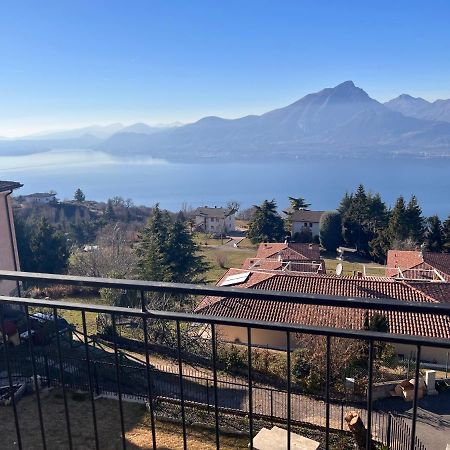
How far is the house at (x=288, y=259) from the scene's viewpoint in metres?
22.0

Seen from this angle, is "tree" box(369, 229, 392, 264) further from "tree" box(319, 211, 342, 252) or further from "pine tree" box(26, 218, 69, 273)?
"pine tree" box(26, 218, 69, 273)

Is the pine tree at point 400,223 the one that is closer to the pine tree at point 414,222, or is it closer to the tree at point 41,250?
the pine tree at point 414,222

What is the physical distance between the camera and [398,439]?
7.81 m

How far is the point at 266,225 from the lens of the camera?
1462 inches

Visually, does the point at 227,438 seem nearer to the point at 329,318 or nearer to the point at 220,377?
the point at 220,377

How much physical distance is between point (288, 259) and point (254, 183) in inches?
4676

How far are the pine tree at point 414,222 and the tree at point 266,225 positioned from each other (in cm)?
1070

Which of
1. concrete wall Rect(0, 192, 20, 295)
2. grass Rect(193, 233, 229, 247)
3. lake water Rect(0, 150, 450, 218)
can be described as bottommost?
lake water Rect(0, 150, 450, 218)

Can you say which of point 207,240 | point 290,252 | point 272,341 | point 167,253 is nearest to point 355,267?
point 290,252

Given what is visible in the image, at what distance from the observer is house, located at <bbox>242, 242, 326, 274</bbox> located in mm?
22047

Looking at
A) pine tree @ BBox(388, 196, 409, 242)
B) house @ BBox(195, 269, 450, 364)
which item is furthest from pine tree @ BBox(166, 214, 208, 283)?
pine tree @ BBox(388, 196, 409, 242)

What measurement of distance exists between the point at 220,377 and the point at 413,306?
1069 cm

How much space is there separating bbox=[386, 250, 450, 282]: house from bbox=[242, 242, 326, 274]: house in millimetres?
3839

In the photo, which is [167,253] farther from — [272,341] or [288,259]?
[272,341]
